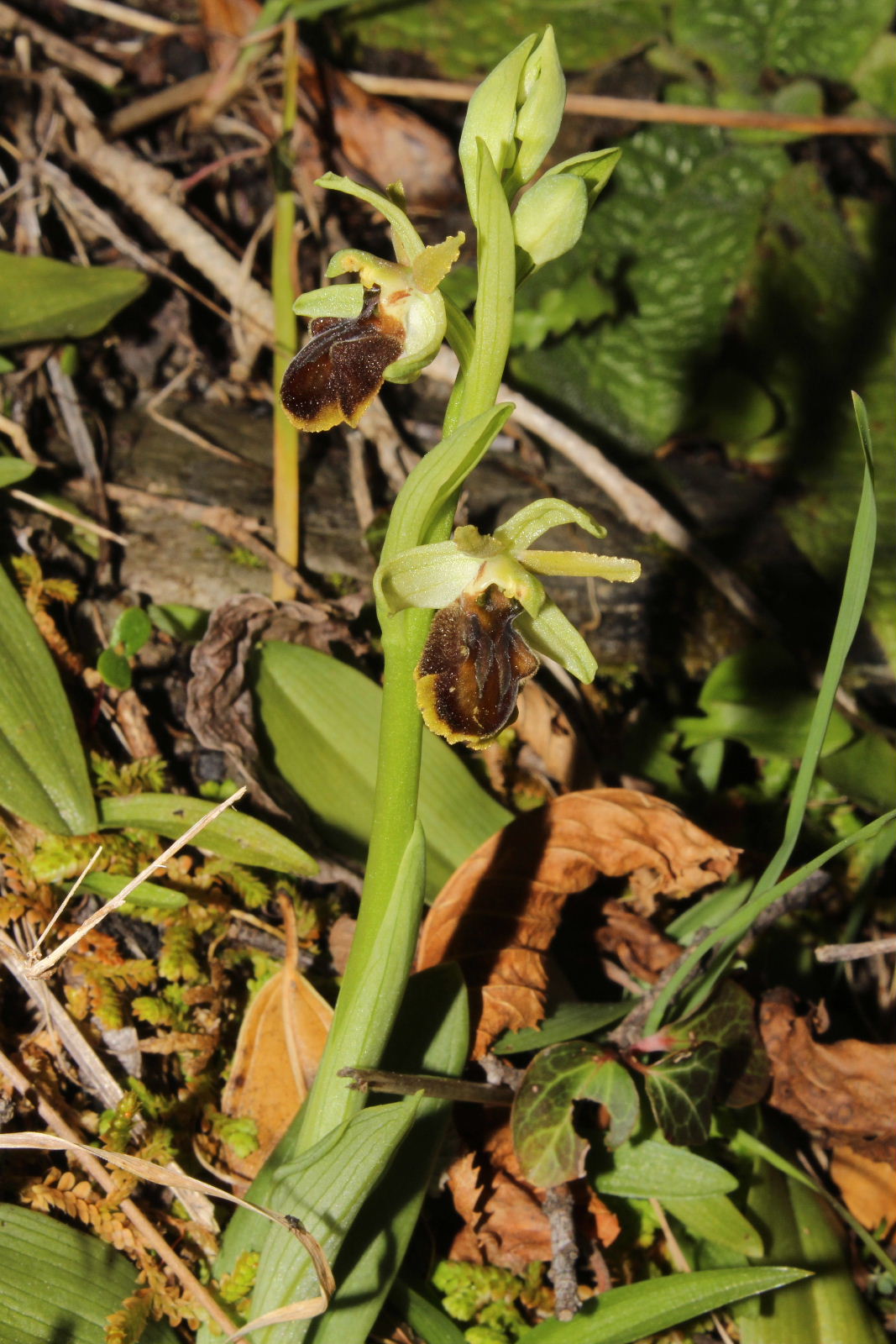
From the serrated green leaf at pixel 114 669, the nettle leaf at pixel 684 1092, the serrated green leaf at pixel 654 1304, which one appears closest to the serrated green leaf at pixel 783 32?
the serrated green leaf at pixel 114 669

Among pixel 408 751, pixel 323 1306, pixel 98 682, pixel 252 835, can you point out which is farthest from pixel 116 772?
pixel 323 1306

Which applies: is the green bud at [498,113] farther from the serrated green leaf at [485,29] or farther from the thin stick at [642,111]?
the serrated green leaf at [485,29]

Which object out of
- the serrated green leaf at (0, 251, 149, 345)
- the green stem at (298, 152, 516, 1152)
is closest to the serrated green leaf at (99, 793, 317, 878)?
the green stem at (298, 152, 516, 1152)

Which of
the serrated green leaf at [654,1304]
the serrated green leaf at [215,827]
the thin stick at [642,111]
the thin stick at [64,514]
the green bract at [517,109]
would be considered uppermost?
the thin stick at [642,111]

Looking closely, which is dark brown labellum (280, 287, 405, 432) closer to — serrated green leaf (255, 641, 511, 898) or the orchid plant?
the orchid plant

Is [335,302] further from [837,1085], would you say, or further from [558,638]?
[837,1085]
